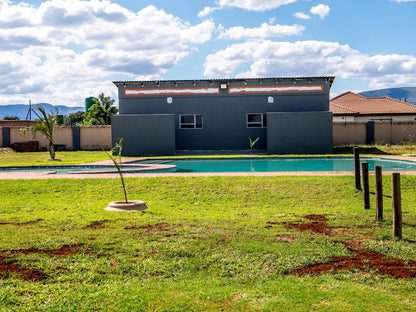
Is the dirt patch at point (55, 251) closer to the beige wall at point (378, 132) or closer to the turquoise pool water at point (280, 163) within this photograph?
the turquoise pool water at point (280, 163)

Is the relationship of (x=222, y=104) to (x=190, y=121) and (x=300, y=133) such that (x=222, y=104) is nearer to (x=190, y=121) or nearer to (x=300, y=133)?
(x=190, y=121)

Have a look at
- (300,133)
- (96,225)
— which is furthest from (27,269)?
(300,133)

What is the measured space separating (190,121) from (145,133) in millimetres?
2849

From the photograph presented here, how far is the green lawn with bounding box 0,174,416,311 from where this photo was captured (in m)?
4.09

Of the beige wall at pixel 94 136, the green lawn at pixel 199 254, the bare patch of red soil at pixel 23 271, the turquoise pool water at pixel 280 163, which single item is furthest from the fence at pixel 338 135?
the bare patch of red soil at pixel 23 271

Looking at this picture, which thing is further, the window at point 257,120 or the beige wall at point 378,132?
the beige wall at point 378,132

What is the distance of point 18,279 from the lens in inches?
184

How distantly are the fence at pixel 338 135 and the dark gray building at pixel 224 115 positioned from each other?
3.89 meters

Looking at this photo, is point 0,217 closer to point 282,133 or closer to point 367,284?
point 367,284

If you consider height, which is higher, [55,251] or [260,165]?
[260,165]

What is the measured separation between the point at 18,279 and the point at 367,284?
3617 mm

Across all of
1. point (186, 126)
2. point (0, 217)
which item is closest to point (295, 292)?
point (0, 217)

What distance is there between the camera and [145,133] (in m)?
24.7

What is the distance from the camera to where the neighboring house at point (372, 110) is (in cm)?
3306
